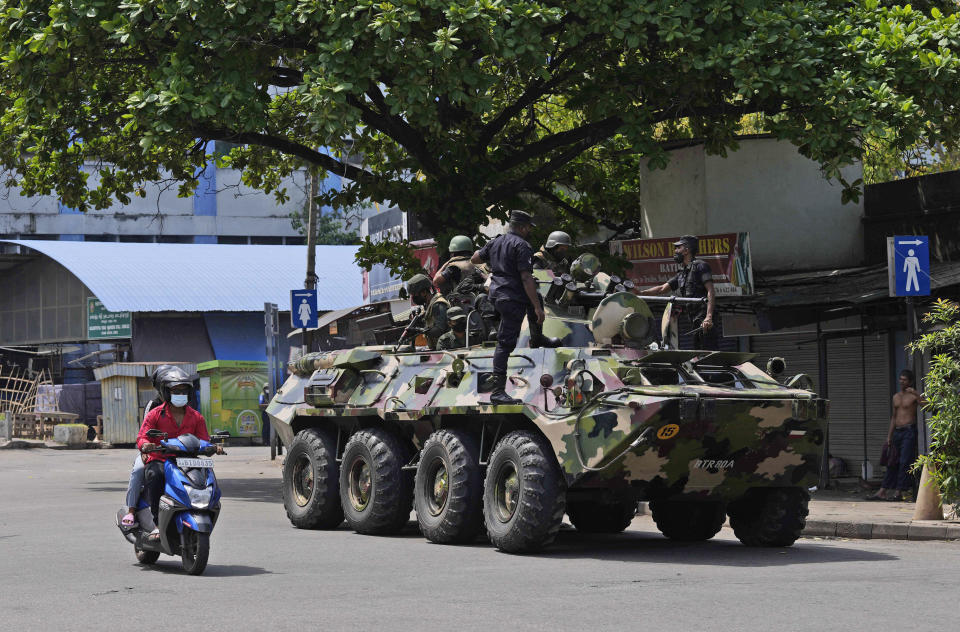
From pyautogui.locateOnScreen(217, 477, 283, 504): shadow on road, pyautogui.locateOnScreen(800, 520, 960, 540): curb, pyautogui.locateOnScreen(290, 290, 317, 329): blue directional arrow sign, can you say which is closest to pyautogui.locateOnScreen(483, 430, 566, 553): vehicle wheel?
pyautogui.locateOnScreen(800, 520, 960, 540): curb

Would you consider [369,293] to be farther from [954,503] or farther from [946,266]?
[954,503]

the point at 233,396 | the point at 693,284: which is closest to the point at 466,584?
the point at 693,284

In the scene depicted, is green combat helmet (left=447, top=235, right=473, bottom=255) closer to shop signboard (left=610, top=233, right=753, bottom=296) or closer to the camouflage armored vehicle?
the camouflage armored vehicle

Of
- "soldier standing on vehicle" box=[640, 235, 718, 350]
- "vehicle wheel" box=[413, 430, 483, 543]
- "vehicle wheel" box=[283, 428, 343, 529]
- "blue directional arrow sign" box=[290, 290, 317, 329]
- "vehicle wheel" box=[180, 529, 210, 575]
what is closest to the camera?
"vehicle wheel" box=[180, 529, 210, 575]

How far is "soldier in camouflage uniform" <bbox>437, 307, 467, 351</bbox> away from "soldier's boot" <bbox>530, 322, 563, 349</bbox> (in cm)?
146

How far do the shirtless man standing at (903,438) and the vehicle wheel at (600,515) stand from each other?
4857 mm

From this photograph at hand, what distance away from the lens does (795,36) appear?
17.2 metres

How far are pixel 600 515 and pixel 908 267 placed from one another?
442 centimetres

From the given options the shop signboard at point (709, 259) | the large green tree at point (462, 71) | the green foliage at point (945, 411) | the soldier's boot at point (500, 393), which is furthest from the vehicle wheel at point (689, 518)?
the shop signboard at point (709, 259)

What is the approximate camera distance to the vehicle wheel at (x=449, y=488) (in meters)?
12.6

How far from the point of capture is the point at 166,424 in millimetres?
10961

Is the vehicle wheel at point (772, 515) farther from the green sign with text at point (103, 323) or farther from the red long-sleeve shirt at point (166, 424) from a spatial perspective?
the green sign with text at point (103, 323)

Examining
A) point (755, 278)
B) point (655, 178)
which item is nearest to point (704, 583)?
point (755, 278)

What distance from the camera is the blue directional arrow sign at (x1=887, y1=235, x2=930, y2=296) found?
1558cm
